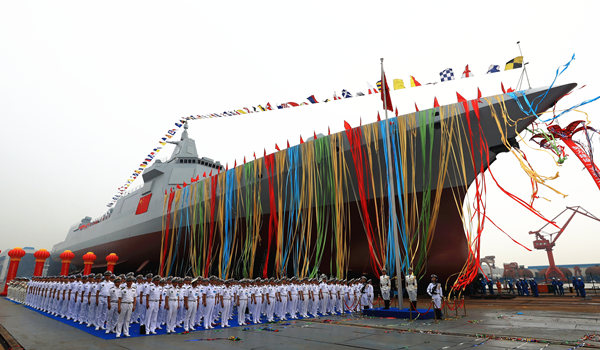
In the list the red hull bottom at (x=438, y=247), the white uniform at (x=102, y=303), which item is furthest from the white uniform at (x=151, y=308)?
the red hull bottom at (x=438, y=247)

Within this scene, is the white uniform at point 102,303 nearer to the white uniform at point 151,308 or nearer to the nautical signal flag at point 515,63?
the white uniform at point 151,308

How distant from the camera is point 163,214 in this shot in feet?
60.7

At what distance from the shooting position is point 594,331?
5691 millimetres

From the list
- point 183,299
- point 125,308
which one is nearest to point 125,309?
point 125,308

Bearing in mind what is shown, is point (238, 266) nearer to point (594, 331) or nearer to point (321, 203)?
point (321, 203)

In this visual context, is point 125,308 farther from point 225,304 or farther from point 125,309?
point 225,304

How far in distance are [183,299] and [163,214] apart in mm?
12266

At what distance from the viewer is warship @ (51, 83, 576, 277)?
35.0 feet

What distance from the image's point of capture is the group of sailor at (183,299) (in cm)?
688

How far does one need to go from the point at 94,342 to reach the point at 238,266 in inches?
398

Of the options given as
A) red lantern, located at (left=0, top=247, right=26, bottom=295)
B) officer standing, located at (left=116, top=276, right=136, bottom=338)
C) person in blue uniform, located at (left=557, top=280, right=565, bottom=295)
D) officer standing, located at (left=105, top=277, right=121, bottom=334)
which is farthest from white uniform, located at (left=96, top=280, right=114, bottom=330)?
person in blue uniform, located at (left=557, top=280, right=565, bottom=295)

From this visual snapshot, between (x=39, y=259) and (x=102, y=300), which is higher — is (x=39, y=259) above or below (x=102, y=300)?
above

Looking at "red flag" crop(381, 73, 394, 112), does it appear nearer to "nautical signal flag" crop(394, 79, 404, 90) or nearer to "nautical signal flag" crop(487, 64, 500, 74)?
"nautical signal flag" crop(394, 79, 404, 90)

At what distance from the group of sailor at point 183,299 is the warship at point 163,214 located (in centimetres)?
329
